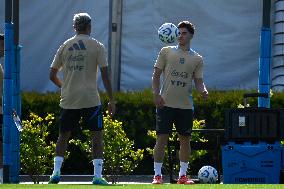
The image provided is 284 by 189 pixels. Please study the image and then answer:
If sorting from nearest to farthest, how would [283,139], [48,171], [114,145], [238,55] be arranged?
[283,139] → [114,145] → [48,171] → [238,55]

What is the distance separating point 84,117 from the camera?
1486cm

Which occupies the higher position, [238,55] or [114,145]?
[238,55]

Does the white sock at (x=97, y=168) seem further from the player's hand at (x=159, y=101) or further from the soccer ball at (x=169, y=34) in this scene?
the soccer ball at (x=169, y=34)

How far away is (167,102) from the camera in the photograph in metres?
15.6

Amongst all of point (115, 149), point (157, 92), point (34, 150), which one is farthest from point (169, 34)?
point (34, 150)

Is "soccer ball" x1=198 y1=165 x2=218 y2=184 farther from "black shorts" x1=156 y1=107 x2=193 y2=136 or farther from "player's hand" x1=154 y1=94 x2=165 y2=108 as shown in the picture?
"player's hand" x1=154 y1=94 x2=165 y2=108

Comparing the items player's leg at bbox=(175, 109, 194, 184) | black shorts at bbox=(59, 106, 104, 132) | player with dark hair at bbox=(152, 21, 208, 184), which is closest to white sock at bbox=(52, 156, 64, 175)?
black shorts at bbox=(59, 106, 104, 132)

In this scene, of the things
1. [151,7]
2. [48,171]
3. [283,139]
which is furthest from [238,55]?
[283,139]

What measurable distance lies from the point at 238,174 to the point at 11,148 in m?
2.76

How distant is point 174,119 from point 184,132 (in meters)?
0.19

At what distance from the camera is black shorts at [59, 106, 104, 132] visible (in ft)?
48.4

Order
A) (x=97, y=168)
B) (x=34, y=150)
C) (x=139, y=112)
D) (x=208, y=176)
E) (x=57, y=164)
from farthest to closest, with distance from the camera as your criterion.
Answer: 1. (x=139, y=112)
2. (x=34, y=150)
3. (x=208, y=176)
4. (x=57, y=164)
5. (x=97, y=168)

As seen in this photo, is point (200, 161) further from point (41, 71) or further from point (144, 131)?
point (41, 71)

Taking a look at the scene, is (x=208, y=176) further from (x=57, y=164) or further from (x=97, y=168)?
(x=57, y=164)
